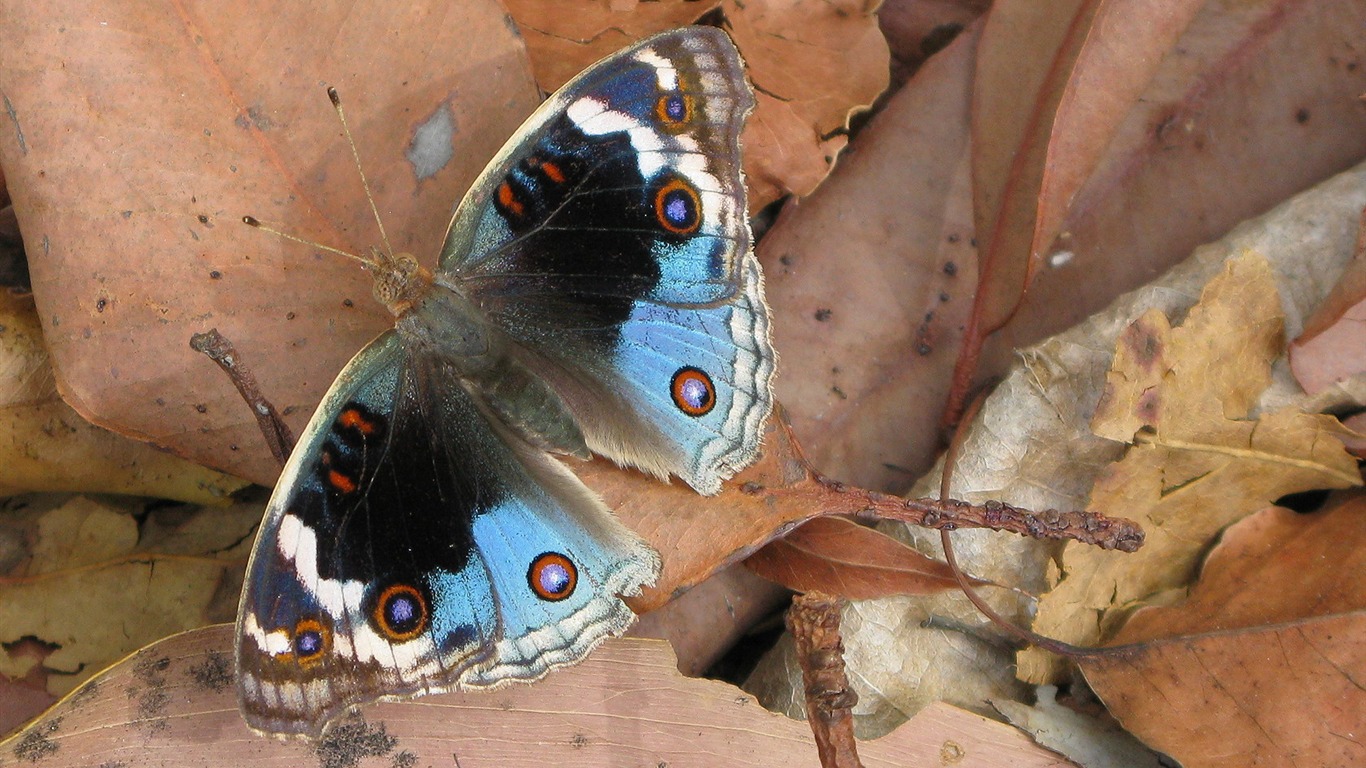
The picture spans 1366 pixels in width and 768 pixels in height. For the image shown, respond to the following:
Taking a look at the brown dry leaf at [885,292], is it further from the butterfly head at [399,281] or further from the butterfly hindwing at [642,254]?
the butterfly head at [399,281]

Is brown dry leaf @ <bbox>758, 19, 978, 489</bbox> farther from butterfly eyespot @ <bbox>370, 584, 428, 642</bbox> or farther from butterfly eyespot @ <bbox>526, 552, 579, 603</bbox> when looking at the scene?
butterfly eyespot @ <bbox>370, 584, 428, 642</bbox>

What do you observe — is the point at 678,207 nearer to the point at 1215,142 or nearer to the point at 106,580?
the point at 1215,142

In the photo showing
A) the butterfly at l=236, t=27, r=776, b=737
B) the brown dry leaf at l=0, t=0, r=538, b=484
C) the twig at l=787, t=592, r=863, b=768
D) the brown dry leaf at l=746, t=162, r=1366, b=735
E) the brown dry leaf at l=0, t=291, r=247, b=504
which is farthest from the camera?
the brown dry leaf at l=0, t=291, r=247, b=504

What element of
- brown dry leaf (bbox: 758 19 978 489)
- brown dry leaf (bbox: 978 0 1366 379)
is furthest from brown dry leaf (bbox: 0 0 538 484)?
brown dry leaf (bbox: 978 0 1366 379)

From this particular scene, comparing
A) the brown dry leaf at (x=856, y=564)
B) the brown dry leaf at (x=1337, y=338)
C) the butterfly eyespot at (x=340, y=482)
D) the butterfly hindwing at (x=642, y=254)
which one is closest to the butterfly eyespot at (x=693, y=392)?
the butterfly hindwing at (x=642, y=254)

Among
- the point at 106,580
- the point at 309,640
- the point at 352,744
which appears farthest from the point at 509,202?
the point at 106,580

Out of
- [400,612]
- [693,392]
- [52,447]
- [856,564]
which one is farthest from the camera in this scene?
[52,447]

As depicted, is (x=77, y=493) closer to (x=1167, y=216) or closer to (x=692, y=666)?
(x=692, y=666)
